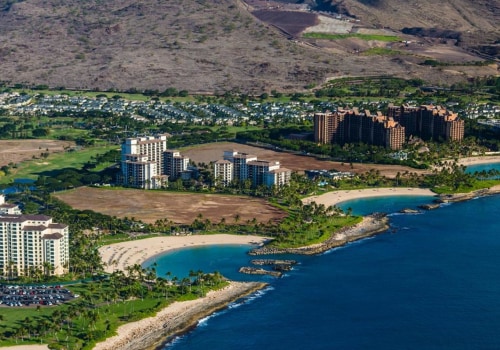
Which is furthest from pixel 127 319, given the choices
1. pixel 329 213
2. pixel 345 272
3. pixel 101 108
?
pixel 101 108

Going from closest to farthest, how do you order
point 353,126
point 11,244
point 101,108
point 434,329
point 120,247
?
point 434,329 < point 11,244 < point 120,247 < point 353,126 < point 101,108

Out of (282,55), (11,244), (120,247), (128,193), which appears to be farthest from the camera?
(282,55)

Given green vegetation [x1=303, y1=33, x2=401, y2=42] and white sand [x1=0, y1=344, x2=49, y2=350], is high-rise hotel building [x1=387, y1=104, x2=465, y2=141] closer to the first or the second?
white sand [x1=0, y1=344, x2=49, y2=350]

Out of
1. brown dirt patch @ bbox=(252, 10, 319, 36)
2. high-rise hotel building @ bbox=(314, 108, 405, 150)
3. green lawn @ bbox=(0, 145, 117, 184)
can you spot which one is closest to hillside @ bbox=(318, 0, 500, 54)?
brown dirt patch @ bbox=(252, 10, 319, 36)

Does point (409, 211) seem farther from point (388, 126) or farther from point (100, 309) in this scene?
point (100, 309)

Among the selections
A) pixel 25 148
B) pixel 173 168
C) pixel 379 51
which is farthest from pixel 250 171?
pixel 379 51

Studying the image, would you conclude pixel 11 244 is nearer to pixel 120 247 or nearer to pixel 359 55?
pixel 120 247
